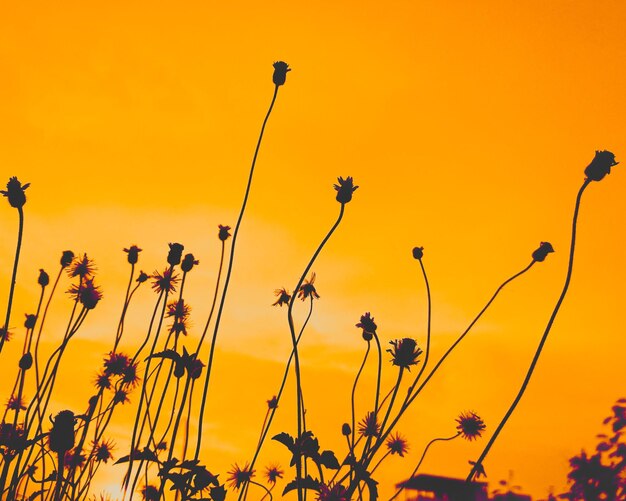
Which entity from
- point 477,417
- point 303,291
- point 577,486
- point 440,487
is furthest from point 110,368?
point 440,487

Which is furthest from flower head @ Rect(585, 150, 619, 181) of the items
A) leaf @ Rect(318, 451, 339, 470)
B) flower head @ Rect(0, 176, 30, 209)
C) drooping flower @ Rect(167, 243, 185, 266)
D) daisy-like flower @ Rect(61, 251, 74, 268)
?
daisy-like flower @ Rect(61, 251, 74, 268)

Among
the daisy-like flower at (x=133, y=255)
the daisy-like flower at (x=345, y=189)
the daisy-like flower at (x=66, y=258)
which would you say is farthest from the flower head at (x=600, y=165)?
the daisy-like flower at (x=66, y=258)

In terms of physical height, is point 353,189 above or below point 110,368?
above

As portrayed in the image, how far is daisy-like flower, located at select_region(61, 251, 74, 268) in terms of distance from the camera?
4.95 meters

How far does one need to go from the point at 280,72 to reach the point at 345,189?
0.92 meters

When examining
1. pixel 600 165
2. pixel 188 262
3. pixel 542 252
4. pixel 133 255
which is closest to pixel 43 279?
pixel 133 255

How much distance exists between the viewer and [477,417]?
445cm

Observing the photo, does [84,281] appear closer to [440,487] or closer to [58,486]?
[58,486]

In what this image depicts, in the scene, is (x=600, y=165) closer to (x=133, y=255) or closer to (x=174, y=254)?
(x=174, y=254)

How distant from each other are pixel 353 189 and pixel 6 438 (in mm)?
2200

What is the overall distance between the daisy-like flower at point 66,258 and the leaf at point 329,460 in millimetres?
2745

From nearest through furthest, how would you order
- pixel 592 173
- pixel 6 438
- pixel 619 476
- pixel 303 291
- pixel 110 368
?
1. pixel 592 173
2. pixel 6 438
3. pixel 110 368
4. pixel 303 291
5. pixel 619 476

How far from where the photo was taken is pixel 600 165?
293 cm

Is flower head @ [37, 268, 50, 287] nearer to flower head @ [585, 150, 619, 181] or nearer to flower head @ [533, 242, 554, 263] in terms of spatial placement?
flower head @ [533, 242, 554, 263]
